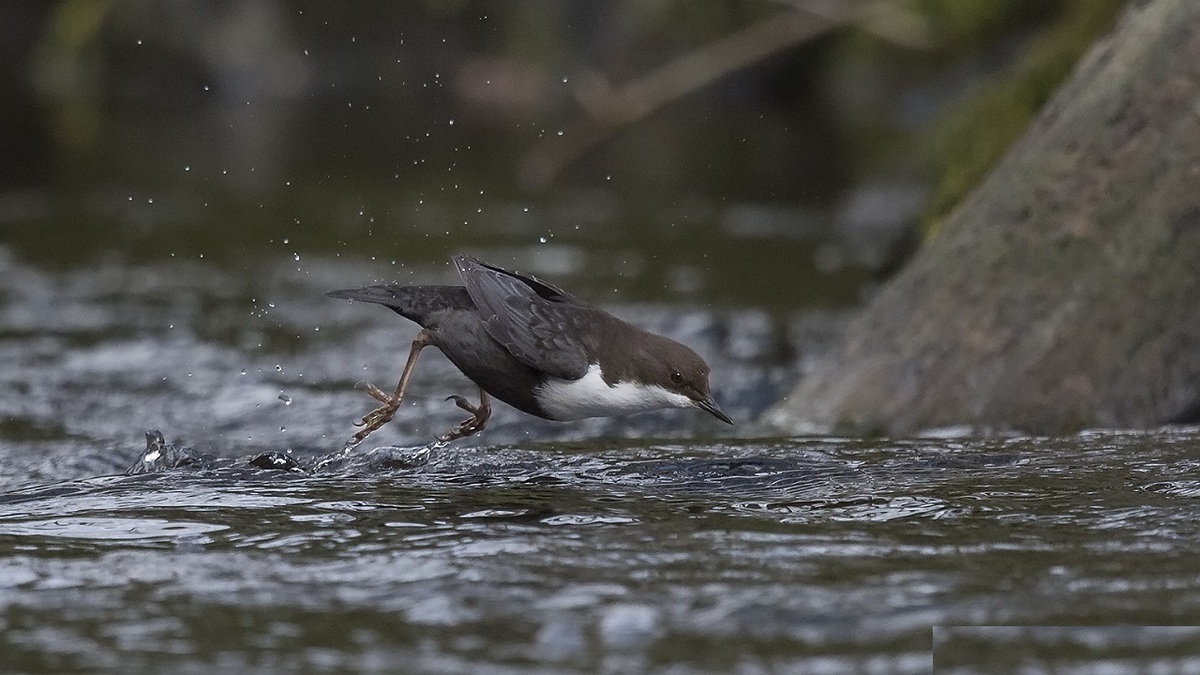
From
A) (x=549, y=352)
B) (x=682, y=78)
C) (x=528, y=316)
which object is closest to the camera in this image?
(x=549, y=352)

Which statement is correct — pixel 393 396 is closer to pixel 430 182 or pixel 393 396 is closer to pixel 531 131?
pixel 430 182

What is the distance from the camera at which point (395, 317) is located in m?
9.63

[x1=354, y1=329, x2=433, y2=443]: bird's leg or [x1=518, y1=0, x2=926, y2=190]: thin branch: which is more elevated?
[x1=518, y1=0, x2=926, y2=190]: thin branch

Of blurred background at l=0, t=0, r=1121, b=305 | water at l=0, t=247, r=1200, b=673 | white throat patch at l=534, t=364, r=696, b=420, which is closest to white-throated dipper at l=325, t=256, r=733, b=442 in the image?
white throat patch at l=534, t=364, r=696, b=420

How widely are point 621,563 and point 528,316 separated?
5.48 ft

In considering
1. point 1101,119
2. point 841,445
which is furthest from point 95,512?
point 1101,119

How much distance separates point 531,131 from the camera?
21484 millimetres

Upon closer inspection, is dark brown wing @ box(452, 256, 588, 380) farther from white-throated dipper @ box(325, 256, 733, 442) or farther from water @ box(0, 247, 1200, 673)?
water @ box(0, 247, 1200, 673)

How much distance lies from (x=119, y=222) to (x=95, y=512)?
29.7ft

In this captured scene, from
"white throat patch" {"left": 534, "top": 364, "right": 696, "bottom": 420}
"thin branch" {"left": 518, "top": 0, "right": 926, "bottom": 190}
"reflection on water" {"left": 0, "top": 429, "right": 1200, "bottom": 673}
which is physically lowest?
"reflection on water" {"left": 0, "top": 429, "right": 1200, "bottom": 673}

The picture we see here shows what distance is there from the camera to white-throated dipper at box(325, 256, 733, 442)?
5.16 meters

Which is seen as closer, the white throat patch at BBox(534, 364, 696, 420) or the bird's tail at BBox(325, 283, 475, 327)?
the white throat patch at BBox(534, 364, 696, 420)

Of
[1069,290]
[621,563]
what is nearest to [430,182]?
[1069,290]

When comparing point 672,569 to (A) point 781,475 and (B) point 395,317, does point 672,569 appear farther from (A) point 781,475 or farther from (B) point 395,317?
(B) point 395,317
